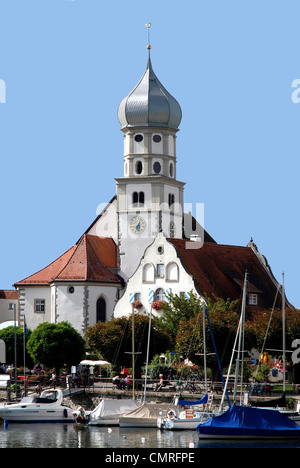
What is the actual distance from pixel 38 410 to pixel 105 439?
35.5 feet

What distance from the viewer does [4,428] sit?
241ft

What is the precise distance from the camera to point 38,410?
251 ft

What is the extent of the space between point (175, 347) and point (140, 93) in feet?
102

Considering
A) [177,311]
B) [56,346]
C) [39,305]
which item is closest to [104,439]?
[56,346]

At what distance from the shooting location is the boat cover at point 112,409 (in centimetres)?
7300

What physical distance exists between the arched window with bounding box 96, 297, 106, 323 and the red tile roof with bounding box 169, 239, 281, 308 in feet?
27.4

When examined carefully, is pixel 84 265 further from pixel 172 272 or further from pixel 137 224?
pixel 172 272

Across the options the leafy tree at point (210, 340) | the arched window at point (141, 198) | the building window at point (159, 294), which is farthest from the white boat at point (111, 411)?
the arched window at point (141, 198)

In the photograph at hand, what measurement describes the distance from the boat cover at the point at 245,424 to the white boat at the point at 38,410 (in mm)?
13995

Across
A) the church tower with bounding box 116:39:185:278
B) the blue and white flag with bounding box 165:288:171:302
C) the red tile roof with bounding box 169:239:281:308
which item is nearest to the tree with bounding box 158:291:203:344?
the blue and white flag with bounding box 165:288:171:302

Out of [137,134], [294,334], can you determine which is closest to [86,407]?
[294,334]

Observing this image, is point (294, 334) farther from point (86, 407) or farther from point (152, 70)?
point (152, 70)

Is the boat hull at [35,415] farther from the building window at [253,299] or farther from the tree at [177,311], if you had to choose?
the building window at [253,299]

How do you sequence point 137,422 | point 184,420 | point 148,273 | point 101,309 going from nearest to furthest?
point 184,420 → point 137,422 → point 148,273 → point 101,309
